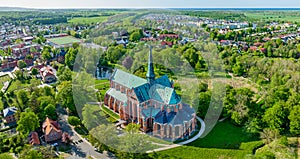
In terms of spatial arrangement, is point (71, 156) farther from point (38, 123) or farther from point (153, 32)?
point (153, 32)

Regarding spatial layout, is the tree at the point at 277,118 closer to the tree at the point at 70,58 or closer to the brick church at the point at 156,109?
the brick church at the point at 156,109

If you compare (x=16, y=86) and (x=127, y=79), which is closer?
(x=127, y=79)

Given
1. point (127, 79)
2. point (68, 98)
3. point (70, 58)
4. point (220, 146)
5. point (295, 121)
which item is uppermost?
point (127, 79)

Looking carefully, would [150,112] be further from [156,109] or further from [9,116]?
[9,116]

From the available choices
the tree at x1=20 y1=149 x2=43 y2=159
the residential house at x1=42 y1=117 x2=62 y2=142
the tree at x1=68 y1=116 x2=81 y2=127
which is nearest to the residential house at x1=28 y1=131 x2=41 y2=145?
the residential house at x1=42 y1=117 x2=62 y2=142

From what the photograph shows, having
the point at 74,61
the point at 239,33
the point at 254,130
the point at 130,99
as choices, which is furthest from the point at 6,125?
the point at 239,33

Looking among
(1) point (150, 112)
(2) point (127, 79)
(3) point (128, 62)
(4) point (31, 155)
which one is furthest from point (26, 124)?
(3) point (128, 62)

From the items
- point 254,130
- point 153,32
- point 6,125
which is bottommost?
point 6,125
